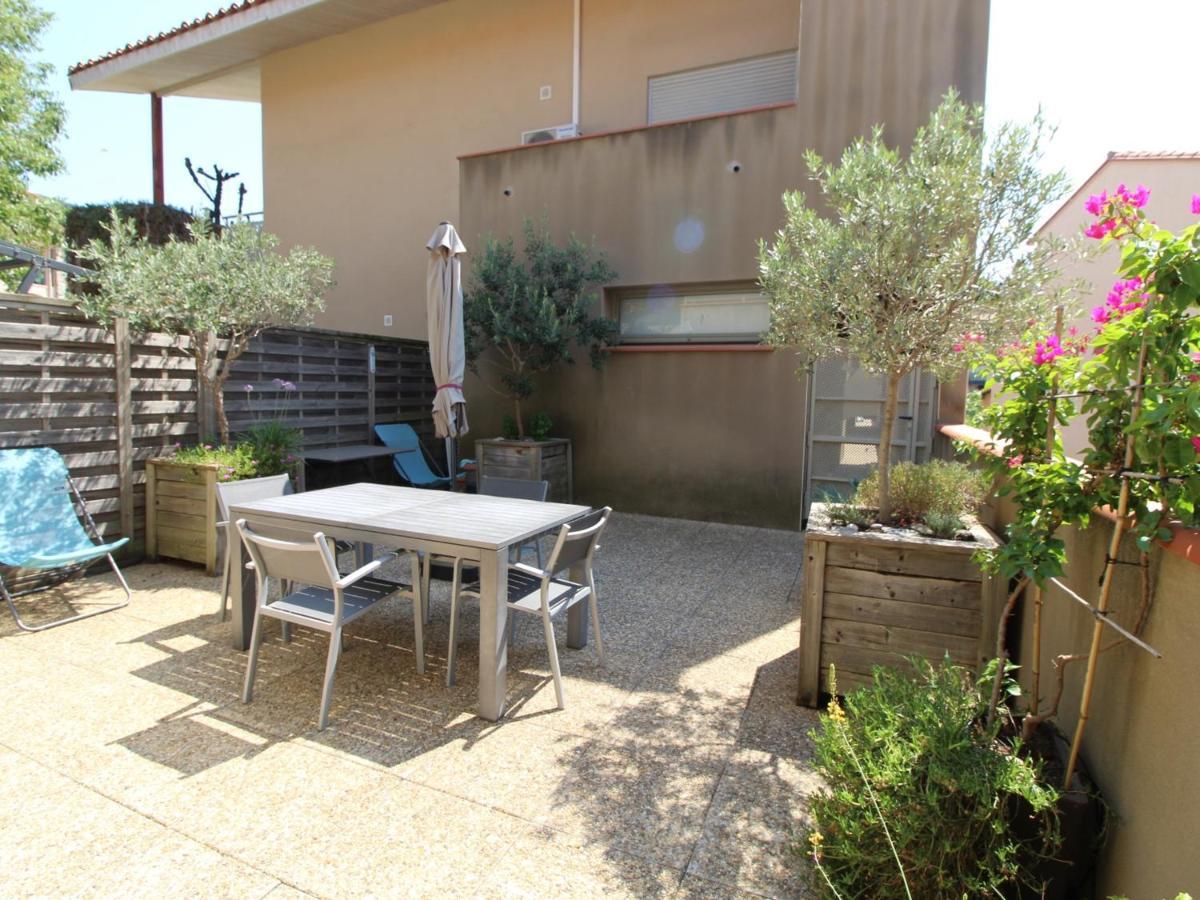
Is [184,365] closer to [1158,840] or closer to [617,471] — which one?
[617,471]

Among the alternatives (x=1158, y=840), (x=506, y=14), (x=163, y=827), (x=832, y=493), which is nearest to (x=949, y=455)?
(x=832, y=493)

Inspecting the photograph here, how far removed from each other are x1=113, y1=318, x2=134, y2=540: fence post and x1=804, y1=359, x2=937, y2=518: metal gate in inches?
226

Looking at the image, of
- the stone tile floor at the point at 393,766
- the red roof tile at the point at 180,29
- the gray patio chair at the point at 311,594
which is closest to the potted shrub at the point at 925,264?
the stone tile floor at the point at 393,766

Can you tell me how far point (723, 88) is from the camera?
7.27 m

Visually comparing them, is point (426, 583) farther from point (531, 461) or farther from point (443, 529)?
point (531, 461)

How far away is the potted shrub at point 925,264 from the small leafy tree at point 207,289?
165 inches

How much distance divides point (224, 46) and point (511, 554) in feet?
34.1

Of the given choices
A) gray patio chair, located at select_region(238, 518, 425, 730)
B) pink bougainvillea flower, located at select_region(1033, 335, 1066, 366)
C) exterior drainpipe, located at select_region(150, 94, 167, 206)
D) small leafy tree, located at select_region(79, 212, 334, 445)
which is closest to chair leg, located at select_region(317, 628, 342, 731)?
gray patio chair, located at select_region(238, 518, 425, 730)

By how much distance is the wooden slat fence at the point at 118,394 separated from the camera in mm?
4242

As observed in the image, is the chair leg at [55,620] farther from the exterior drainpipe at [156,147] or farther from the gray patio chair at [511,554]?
the exterior drainpipe at [156,147]

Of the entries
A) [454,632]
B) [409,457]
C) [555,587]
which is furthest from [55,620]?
[409,457]

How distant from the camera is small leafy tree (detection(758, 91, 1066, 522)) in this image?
2.95 m

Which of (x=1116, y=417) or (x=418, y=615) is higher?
(x=1116, y=417)

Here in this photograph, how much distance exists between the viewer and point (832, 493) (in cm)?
630
